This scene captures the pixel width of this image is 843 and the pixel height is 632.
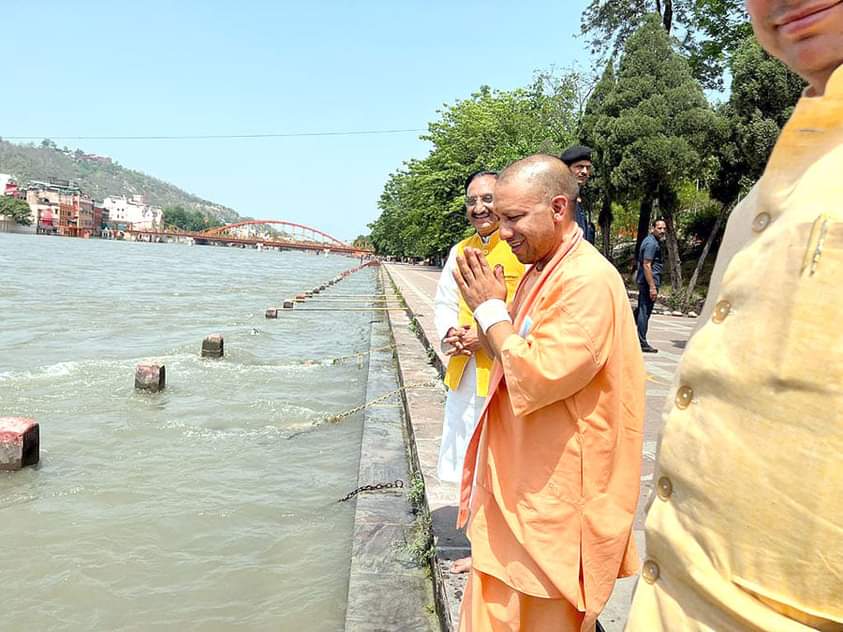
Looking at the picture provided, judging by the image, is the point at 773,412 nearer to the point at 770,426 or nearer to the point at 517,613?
the point at 770,426

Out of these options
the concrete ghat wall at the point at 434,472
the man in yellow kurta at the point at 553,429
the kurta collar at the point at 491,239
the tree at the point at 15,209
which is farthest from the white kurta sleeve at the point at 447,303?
the tree at the point at 15,209

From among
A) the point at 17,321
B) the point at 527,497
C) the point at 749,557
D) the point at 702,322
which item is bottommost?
the point at 17,321

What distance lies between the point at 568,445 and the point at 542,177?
79cm

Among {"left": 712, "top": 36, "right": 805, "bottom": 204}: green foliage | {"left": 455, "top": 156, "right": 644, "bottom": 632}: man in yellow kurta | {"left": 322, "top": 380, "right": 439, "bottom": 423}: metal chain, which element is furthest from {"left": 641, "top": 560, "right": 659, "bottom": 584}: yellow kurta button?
{"left": 712, "top": 36, "right": 805, "bottom": 204}: green foliage

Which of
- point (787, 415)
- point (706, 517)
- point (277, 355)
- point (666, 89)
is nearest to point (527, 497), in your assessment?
point (706, 517)

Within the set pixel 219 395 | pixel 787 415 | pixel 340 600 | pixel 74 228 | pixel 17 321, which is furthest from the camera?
pixel 74 228

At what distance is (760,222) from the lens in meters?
0.98

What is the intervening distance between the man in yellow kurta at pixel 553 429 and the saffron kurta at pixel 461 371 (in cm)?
120

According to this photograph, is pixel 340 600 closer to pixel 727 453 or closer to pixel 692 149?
pixel 727 453

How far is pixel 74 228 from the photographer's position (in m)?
138

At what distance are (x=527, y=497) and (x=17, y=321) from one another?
684 inches

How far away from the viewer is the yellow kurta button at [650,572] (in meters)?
1.08

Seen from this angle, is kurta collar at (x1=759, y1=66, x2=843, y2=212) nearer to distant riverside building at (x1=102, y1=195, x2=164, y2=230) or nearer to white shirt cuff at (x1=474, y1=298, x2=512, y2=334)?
white shirt cuff at (x1=474, y1=298, x2=512, y2=334)

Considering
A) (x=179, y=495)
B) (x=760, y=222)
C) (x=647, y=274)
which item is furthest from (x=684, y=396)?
(x=647, y=274)
